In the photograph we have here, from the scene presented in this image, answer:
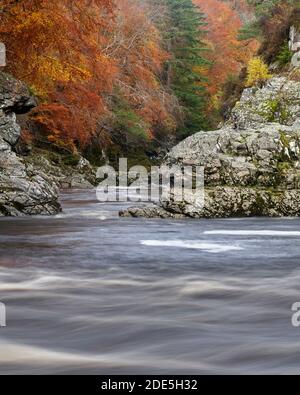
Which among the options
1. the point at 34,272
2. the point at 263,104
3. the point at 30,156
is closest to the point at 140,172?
the point at 30,156

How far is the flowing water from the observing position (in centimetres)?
359

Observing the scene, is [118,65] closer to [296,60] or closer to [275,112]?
[296,60]

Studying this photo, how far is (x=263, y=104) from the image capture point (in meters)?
18.0

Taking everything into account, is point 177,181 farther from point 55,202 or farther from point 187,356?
point 187,356

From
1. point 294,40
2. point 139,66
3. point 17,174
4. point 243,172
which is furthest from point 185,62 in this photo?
point 17,174

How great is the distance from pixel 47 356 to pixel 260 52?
23261 mm

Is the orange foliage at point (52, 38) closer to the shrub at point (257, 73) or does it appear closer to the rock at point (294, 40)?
the shrub at point (257, 73)

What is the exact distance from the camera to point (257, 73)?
73.2ft

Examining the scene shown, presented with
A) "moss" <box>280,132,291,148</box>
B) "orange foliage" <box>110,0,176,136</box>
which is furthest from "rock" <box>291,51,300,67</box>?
"orange foliage" <box>110,0,176,136</box>

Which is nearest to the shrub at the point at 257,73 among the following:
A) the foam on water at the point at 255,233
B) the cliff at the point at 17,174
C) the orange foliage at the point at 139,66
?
the orange foliage at the point at 139,66

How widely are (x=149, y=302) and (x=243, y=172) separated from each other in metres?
7.83

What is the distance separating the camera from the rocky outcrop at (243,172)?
38.3ft

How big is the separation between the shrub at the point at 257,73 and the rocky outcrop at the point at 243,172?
848 centimetres

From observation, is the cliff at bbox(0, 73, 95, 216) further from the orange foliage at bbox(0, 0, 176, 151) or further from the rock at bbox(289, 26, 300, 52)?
the rock at bbox(289, 26, 300, 52)
